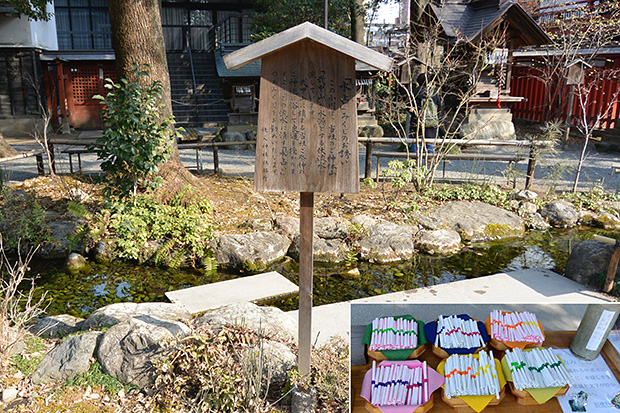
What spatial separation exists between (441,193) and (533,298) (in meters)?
3.85

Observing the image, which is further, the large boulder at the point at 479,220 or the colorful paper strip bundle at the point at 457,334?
the large boulder at the point at 479,220

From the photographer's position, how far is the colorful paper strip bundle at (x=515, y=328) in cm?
→ 292

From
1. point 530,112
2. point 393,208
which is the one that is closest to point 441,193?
point 393,208

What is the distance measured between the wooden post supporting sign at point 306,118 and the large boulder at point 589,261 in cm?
416

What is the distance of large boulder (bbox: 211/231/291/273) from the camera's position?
6988mm

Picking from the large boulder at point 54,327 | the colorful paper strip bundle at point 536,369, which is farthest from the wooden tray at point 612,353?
the large boulder at point 54,327

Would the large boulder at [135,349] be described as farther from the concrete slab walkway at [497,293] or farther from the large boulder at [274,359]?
the concrete slab walkway at [497,293]

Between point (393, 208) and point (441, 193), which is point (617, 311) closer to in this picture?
point (393, 208)

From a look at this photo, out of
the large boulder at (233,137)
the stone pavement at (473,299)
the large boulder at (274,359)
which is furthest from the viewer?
the large boulder at (233,137)

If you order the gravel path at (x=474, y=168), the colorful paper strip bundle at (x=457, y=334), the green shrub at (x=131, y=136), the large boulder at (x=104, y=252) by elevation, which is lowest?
the large boulder at (x=104, y=252)

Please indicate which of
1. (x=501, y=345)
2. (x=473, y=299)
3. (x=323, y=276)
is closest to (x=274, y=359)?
(x=501, y=345)

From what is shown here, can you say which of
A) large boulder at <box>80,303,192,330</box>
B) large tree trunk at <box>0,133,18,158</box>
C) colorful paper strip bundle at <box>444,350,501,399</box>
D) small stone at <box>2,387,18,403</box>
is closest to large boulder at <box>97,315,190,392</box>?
large boulder at <box>80,303,192,330</box>

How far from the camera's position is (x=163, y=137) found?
7172mm

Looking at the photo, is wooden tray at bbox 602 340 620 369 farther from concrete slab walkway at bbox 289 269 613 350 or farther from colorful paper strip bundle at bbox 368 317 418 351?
concrete slab walkway at bbox 289 269 613 350
